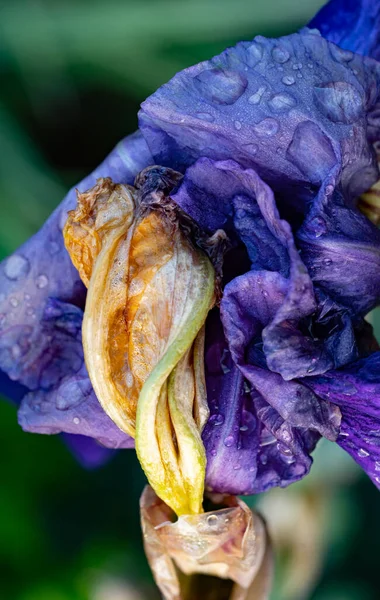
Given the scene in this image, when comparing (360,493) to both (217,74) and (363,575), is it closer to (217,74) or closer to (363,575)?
(363,575)

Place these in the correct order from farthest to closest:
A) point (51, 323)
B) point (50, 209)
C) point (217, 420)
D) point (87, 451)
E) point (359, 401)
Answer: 1. point (50, 209)
2. point (87, 451)
3. point (51, 323)
4. point (217, 420)
5. point (359, 401)

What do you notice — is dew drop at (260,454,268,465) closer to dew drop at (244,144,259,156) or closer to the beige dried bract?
the beige dried bract

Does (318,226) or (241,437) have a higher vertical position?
(318,226)

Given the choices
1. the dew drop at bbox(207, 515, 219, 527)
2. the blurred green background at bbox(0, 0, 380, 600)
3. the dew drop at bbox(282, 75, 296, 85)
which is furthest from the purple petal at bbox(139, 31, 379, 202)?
the blurred green background at bbox(0, 0, 380, 600)

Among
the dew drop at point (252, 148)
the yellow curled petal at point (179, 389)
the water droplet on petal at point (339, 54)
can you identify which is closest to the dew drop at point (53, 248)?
the yellow curled petal at point (179, 389)

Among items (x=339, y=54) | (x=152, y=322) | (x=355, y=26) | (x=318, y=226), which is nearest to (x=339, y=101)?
(x=339, y=54)

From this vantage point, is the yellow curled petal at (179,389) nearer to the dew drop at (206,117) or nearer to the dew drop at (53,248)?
the dew drop at (206,117)

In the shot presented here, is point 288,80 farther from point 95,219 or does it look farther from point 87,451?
point 87,451

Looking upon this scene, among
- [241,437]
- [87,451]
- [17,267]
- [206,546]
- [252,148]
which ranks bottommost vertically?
[87,451]
